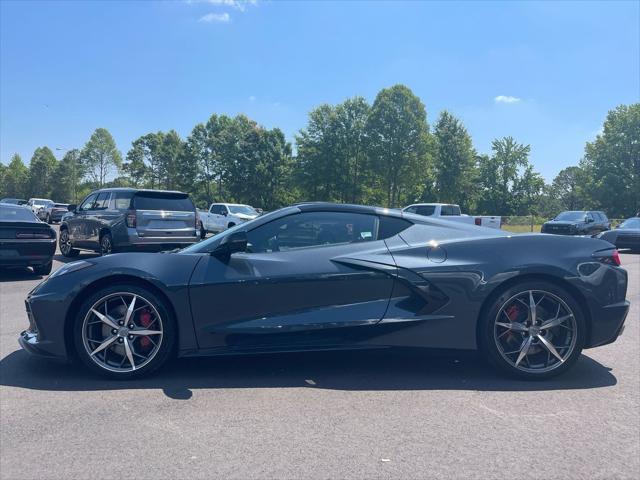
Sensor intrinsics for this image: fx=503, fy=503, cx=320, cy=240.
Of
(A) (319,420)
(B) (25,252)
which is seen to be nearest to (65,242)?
(B) (25,252)

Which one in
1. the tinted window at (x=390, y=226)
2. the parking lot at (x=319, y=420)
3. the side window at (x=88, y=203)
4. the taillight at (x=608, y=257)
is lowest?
the parking lot at (x=319, y=420)

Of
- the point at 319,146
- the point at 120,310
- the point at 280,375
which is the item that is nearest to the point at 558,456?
the point at 280,375

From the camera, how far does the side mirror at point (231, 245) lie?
155 inches

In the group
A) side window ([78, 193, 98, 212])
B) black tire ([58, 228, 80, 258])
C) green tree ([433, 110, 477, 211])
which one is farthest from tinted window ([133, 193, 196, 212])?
green tree ([433, 110, 477, 211])

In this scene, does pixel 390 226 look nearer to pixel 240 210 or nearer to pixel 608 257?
pixel 608 257

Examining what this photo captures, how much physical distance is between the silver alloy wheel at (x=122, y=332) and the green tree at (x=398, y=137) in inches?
1692

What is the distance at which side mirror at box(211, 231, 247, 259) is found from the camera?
393 cm

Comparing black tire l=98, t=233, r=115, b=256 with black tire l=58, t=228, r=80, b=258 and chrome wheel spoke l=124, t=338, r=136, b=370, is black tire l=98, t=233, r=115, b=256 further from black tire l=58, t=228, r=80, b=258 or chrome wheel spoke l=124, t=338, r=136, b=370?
chrome wheel spoke l=124, t=338, r=136, b=370

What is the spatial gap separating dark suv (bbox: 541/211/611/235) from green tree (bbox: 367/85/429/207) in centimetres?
2092

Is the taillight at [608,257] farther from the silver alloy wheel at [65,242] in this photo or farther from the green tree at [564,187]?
the green tree at [564,187]

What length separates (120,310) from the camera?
12.9 ft

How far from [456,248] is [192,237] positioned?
352 inches

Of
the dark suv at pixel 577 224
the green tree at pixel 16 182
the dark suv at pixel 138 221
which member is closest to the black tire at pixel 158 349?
the dark suv at pixel 138 221

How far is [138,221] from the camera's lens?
11266mm
